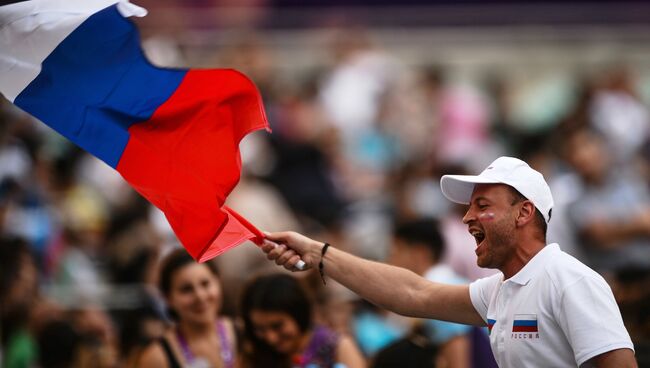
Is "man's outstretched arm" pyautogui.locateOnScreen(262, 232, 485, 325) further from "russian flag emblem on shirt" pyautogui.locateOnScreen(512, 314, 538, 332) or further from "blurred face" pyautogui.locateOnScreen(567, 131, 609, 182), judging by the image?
"blurred face" pyautogui.locateOnScreen(567, 131, 609, 182)

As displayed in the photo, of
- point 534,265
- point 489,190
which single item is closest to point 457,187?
point 489,190

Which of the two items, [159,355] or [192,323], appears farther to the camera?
[192,323]

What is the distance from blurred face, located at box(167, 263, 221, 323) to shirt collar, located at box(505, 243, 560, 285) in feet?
10.2

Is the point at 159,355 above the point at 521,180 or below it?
below

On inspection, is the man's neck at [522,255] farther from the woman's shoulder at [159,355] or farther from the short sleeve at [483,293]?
the woman's shoulder at [159,355]

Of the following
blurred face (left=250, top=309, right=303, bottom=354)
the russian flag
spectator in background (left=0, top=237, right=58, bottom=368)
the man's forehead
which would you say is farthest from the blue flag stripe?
spectator in background (left=0, top=237, right=58, bottom=368)

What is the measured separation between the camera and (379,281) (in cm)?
688

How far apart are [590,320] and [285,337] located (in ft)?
8.97

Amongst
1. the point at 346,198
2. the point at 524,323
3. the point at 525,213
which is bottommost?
the point at 346,198

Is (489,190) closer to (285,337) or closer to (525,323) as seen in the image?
(525,323)

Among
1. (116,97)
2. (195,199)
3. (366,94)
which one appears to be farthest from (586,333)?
(366,94)

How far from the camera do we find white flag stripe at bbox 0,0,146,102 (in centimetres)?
743

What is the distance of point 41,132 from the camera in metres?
17.1

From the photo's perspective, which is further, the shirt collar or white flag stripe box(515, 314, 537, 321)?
the shirt collar
